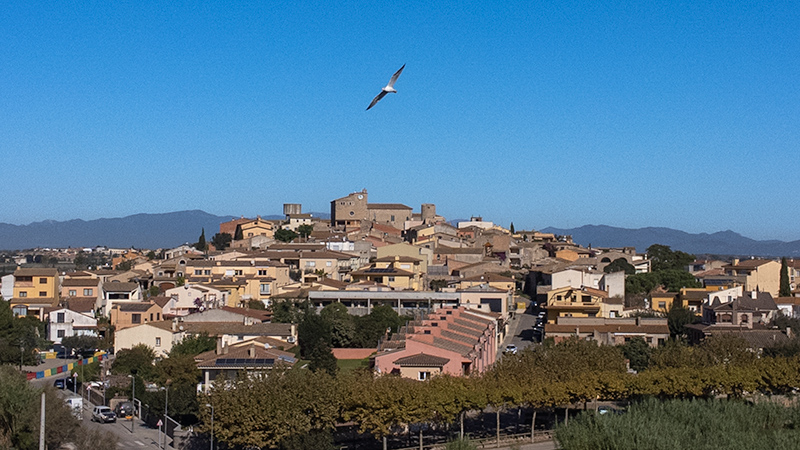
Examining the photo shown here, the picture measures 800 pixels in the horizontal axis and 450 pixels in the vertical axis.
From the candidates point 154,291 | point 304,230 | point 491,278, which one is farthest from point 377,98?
point 304,230

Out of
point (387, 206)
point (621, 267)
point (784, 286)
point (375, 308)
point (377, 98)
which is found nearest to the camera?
point (377, 98)

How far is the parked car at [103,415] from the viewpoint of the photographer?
3347 cm

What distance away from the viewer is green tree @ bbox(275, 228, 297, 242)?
81738mm

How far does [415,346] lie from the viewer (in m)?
34.8

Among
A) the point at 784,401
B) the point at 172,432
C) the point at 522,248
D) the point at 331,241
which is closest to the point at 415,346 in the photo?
the point at 172,432

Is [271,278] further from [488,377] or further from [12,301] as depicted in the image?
[488,377]

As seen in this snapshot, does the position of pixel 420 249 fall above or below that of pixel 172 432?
above

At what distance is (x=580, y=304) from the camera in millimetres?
52406

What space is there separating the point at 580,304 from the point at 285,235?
3529cm

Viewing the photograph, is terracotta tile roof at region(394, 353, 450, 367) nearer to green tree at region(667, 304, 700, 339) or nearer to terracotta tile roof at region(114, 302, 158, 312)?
green tree at region(667, 304, 700, 339)

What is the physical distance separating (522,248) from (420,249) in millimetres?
13464

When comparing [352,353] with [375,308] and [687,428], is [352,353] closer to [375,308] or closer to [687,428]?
[375,308]

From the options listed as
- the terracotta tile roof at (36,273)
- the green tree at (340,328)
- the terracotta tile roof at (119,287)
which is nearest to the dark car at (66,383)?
the green tree at (340,328)

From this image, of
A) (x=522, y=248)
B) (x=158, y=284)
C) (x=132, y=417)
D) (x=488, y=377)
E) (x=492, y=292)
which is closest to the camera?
(x=488, y=377)
